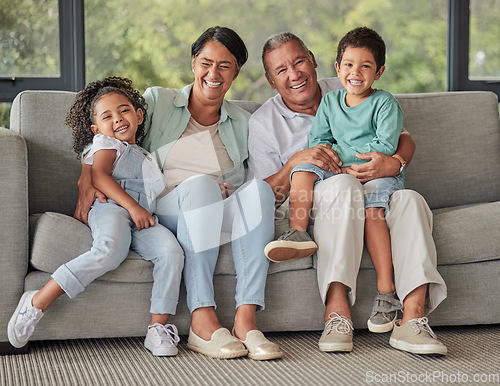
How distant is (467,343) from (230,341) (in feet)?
2.50

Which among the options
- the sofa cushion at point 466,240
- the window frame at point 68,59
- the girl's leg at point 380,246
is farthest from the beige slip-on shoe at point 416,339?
the window frame at point 68,59

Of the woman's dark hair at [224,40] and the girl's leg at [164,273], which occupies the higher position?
the woman's dark hair at [224,40]

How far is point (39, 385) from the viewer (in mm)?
1565

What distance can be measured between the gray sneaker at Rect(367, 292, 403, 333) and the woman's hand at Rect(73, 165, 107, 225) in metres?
0.90

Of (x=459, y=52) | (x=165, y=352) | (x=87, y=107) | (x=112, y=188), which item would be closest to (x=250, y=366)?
(x=165, y=352)

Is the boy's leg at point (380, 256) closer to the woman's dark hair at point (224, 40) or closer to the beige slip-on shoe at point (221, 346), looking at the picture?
the beige slip-on shoe at point (221, 346)

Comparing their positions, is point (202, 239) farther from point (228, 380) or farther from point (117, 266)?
point (228, 380)

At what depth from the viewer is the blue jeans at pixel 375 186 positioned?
6.47 ft

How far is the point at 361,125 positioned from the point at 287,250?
0.58 meters

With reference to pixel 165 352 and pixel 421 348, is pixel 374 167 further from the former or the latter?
pixel 165 352

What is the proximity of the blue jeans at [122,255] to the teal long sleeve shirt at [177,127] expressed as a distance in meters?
0.37

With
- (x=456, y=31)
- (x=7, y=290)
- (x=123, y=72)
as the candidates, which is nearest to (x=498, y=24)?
(x=456, y=31)

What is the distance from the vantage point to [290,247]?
184cm

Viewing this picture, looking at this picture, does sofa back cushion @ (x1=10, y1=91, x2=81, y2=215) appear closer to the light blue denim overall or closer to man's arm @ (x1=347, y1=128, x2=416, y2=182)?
the light blue denim overall
